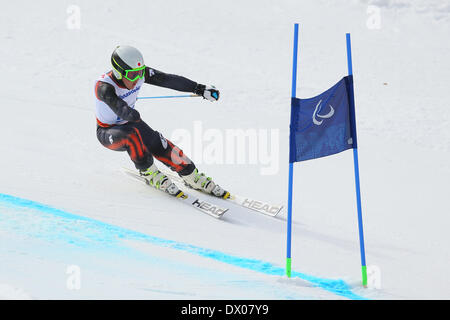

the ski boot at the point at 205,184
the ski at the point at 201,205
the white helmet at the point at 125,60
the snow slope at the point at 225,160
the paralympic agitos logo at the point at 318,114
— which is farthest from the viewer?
the ski boot at the point at 205,184

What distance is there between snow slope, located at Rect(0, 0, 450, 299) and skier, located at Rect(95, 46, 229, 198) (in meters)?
0.35

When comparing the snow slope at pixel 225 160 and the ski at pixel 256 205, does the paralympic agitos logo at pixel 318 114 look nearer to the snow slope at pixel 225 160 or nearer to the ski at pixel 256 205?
the snow slope at pixel 225 160

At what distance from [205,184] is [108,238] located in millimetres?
1729

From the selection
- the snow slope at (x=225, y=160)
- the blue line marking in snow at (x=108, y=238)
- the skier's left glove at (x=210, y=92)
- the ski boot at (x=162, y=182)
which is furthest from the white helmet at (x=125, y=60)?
the blue line marking in snow at (x=108, y=238)

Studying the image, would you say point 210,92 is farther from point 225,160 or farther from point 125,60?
point 225,160

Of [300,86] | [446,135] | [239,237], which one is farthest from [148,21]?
[239,237]

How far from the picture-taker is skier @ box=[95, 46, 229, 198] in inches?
199

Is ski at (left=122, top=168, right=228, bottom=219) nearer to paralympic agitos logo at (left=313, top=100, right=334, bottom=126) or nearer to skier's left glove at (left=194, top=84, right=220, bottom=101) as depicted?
skier's left glove at (left=194, top=84, right=220, bottom=101)

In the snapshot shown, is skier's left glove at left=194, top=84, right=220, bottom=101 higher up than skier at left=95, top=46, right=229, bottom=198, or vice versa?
skier's left glove at left=194, top=84, right=220, bottom=101

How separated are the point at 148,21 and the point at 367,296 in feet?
34.3

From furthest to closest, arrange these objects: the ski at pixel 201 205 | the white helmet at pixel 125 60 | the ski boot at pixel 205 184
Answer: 1. the ski boot at pixel 205 184
2. the ski at pixel 201 205
3. the white helmet at pixel 125 60

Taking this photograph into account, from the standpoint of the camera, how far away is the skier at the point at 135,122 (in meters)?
5.05

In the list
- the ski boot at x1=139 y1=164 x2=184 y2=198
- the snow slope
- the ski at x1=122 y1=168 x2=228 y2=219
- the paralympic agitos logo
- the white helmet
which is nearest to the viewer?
the snow slope

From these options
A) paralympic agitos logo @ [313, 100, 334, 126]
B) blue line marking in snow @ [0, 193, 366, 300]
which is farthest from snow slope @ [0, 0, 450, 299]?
paralympic agitos logo @ [313, 100, 334, 126]
